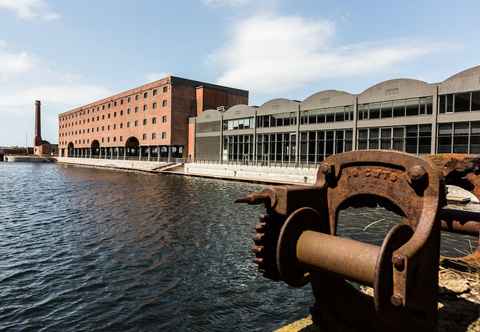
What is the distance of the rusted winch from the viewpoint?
8.91 feet

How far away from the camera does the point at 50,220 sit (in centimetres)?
1822

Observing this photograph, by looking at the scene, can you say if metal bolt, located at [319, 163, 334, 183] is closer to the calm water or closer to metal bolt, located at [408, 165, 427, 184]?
metal bolt, located at [408, 165, 427, 184]

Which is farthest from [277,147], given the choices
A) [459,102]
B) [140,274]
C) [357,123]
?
[140,274]

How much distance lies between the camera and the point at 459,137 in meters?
30.0

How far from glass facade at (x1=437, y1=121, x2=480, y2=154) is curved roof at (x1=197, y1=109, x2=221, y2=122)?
3562 centimetres

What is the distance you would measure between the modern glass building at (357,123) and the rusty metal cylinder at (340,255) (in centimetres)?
3287

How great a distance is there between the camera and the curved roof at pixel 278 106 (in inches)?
1774

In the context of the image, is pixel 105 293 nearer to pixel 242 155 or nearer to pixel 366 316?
pixel 366 316

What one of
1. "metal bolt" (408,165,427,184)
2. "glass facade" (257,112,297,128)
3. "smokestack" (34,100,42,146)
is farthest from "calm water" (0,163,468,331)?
"smokestack" (34,100,42,146)

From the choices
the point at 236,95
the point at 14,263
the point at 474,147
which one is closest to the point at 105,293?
the point at 14,263

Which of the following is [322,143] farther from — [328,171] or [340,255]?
[340,255]

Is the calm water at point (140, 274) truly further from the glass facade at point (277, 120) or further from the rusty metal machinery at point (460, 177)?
the glass facade at point (277, 120)

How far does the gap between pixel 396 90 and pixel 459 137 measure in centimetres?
790

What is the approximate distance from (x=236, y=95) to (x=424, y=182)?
72678mm
